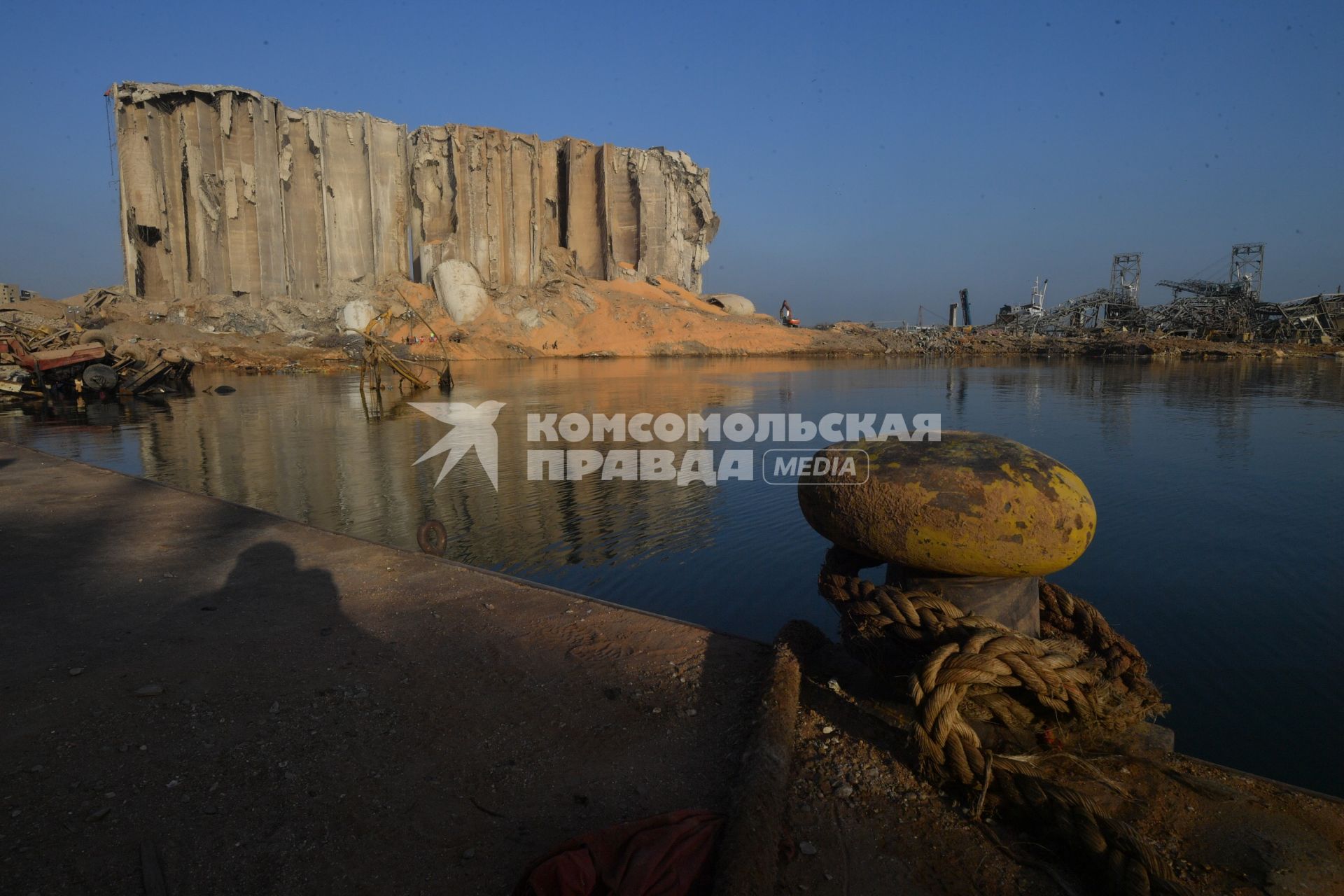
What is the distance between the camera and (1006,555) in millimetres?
3068

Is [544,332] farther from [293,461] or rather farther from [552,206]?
[293,461]

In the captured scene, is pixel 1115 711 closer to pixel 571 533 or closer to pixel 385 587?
pixel 385 587

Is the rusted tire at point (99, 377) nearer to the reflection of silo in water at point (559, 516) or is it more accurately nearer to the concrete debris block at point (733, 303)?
the reflection of silo in water at point (559, 516)

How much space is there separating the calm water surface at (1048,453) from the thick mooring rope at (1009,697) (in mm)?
1294

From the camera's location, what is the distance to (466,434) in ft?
48.5

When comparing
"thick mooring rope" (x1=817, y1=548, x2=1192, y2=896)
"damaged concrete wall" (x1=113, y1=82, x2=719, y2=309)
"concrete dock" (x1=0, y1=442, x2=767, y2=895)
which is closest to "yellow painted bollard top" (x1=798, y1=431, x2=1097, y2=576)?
"thick mooring rope" (x1=817, y1=548, x2=1192, y2=896)

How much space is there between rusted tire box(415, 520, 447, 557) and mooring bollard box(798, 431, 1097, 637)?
3.65 metres

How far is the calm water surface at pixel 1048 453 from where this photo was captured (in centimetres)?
430

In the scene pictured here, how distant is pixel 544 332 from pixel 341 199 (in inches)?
745

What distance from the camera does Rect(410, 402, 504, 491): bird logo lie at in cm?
1148

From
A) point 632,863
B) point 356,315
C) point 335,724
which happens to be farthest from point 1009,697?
point 356,315

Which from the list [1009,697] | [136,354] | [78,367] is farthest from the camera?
[136,354]

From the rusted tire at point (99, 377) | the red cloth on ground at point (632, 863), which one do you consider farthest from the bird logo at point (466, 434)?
the rusted tire at point (99, 377)

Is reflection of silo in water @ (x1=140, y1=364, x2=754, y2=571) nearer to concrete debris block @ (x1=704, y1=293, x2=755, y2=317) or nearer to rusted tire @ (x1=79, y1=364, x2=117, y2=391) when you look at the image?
rusted tire @ (x1=79, y1=364, x2=117, y2=391)
